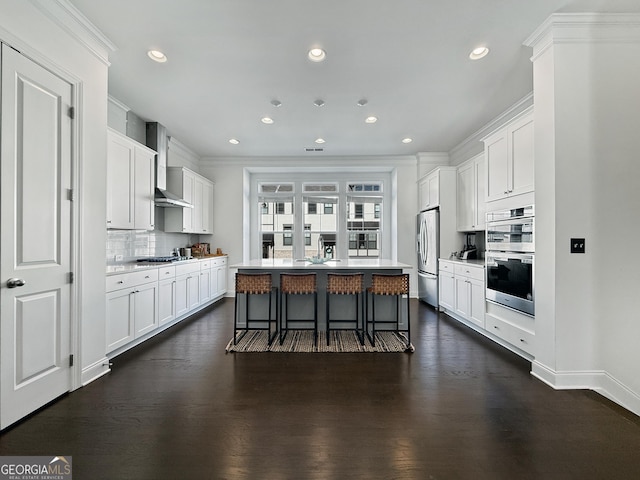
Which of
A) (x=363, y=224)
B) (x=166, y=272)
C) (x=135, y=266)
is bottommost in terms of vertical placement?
(x=166, y=272)

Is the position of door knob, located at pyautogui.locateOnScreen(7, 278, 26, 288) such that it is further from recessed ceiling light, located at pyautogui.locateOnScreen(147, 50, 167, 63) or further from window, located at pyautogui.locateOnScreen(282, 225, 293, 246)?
window, located at pyautogui.locateOnScreen(282, 225, 293, 246)

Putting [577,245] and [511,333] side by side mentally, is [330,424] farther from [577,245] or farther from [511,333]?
[577,245]

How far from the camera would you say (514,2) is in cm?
214

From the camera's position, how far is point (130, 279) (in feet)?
10.1

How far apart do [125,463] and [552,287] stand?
3.24 metres

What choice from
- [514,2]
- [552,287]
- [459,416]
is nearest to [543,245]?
[552,287]

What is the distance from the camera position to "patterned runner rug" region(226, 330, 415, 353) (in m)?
3.16

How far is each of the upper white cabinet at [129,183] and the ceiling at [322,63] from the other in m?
0.67

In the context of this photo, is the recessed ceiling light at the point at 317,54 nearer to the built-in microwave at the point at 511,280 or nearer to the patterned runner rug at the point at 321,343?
the built-in microwave at the point at 511,280

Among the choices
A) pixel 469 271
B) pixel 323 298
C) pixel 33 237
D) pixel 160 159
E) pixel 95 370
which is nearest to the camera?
pixel 33 237

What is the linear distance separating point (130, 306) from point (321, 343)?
7.21ft

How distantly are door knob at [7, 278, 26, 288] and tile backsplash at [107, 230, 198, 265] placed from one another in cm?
181

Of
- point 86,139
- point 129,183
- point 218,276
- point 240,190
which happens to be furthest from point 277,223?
point 86,139

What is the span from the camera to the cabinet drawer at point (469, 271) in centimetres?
360
